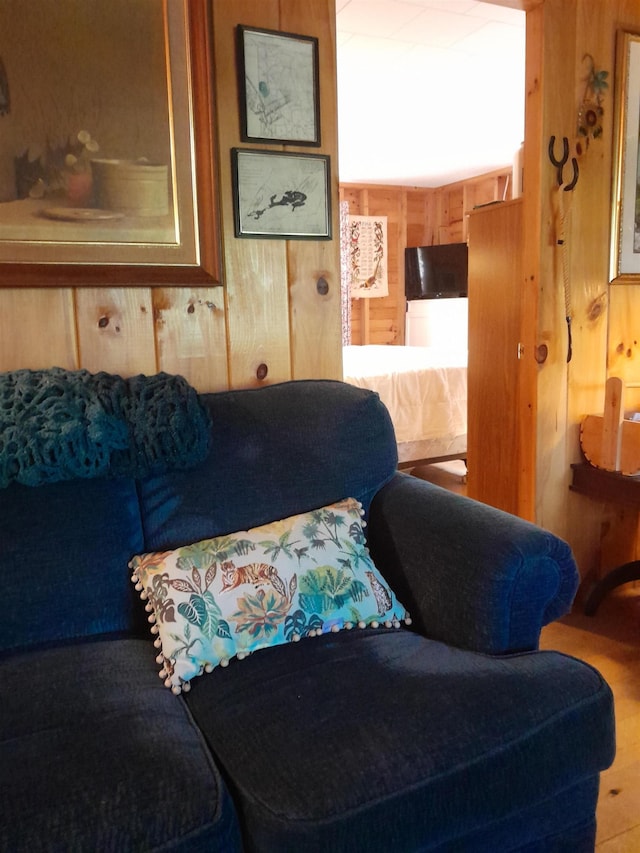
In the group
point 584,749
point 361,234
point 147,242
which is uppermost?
point 361,234

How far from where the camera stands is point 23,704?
3.61ft

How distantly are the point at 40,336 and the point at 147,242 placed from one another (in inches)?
14.3

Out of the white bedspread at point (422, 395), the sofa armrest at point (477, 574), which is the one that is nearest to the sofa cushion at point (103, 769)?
the sofa armrest at point (477, 574)

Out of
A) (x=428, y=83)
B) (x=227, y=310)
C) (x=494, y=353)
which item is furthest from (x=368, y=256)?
(x=227, y=310)

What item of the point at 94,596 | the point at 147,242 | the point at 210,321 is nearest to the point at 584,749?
the point at 94,596

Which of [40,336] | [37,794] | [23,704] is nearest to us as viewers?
[37,794]

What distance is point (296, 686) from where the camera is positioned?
3.80 ft

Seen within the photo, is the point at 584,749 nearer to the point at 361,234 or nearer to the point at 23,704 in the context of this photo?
the point at 23,704

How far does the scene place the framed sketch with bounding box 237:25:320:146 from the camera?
1762mm

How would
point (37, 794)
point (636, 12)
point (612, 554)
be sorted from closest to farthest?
1. point (37, 794)
2. point (636, 12)
3. point (612, 554)

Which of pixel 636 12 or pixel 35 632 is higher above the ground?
pixel 636 12

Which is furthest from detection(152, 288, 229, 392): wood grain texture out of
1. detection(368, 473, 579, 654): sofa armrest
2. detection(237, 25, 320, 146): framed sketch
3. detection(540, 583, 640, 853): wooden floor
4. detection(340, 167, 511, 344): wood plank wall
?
detection(340, 167, 511, 344): wood plank wall

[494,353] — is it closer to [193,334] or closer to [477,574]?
[193,334]

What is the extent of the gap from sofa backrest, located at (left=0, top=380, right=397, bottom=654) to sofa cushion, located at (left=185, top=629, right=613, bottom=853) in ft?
1.09
